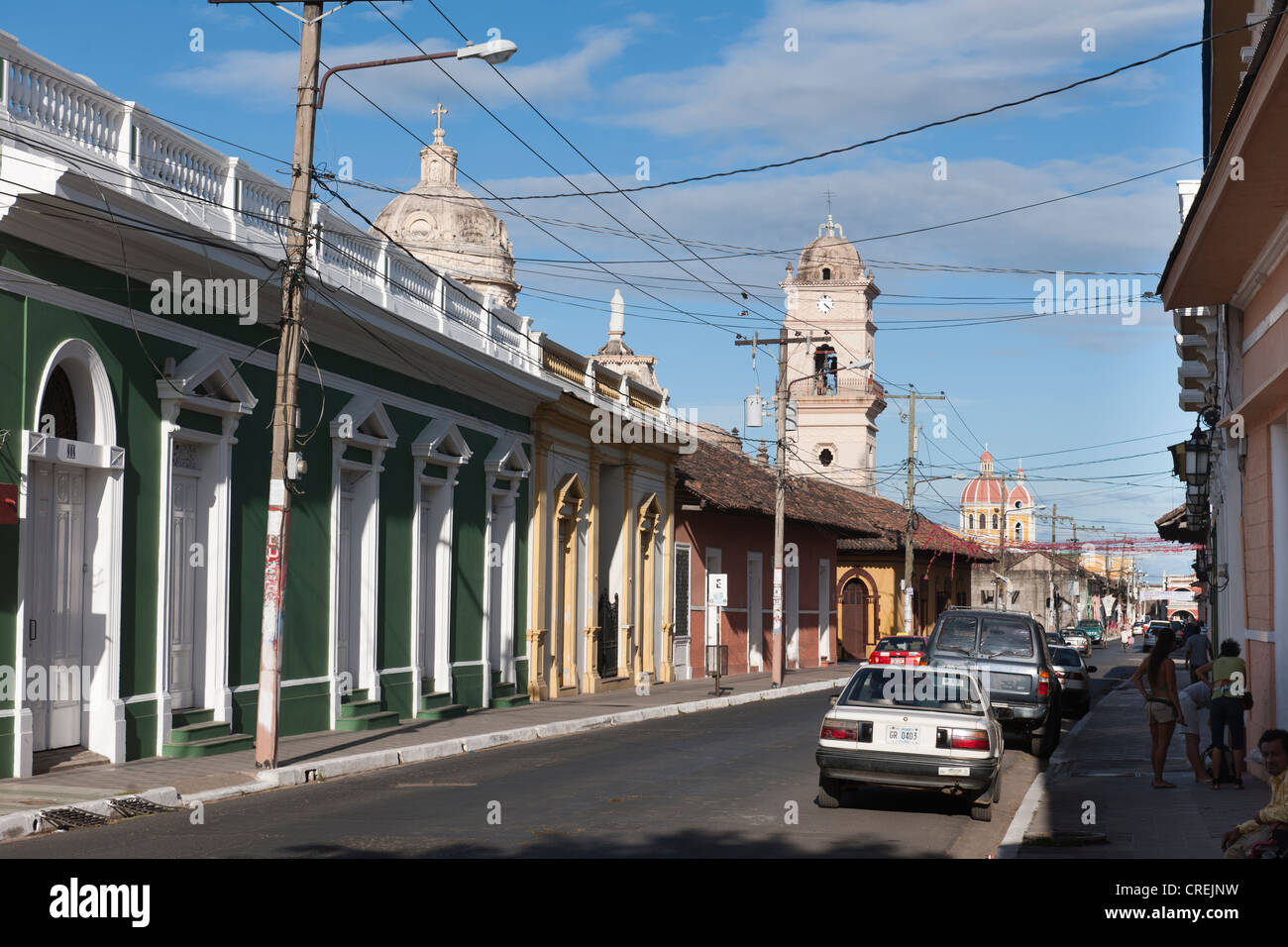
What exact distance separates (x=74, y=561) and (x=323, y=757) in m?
3.44

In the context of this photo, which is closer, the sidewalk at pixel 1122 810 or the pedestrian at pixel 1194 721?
the sidewalk at pixel 1122 810

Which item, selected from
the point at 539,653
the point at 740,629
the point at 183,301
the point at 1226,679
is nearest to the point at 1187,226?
the point at 1226,679

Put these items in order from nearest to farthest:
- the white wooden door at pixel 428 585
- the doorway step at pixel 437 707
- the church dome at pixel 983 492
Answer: the doorway step at pixel 437 707, the white wooden door at pixel 428 585, the church dome at pixel 983 492

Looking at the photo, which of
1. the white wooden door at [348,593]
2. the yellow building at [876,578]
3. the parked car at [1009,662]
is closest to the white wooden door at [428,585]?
the white wooden door at [348,593]

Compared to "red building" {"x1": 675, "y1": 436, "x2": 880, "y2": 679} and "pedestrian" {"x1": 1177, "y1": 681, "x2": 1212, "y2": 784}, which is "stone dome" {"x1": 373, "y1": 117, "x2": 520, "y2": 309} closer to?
"red building" {"x1": 675, "y1": 436, "x2": 880, "y2": 679}

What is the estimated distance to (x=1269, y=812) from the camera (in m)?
8.88

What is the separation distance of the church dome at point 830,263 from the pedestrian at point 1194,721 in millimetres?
55737

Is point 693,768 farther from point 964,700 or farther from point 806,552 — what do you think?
point 806,552

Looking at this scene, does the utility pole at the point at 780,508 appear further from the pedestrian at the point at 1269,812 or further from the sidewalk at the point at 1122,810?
the pedestrian at the point at 1269,812

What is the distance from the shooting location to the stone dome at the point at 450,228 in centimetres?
4375

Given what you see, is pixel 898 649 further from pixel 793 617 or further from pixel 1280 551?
pixel 1280 551

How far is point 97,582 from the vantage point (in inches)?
615

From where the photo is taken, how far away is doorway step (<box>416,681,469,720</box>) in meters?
23.4

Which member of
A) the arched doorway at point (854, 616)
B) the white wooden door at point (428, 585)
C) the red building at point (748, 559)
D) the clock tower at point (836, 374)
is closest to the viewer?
the white wooden door at point (428, 585)
